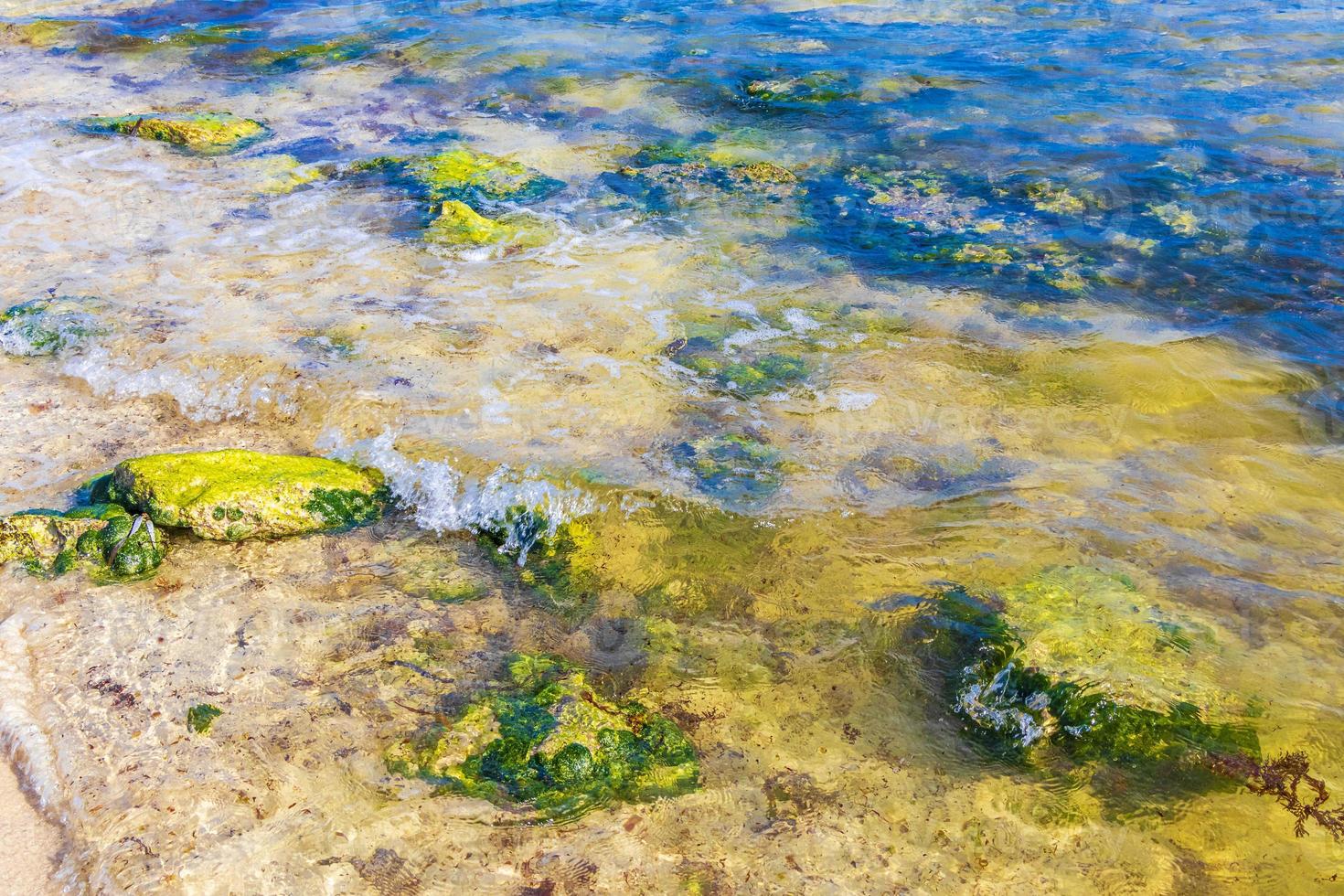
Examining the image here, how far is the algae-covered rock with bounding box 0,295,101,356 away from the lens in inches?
265

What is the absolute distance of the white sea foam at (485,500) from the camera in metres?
5.27

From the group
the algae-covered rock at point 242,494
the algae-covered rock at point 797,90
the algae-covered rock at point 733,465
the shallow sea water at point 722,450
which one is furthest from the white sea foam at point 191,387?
the algae-covered rock at point 797,90

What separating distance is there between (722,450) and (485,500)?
5.13 feet

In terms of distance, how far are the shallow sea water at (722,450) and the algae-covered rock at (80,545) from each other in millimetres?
139

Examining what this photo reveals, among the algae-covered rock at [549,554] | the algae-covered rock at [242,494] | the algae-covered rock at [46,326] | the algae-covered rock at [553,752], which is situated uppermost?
the algae-covered rock at [46,326]

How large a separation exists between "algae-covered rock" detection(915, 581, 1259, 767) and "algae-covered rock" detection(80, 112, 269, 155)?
990cm

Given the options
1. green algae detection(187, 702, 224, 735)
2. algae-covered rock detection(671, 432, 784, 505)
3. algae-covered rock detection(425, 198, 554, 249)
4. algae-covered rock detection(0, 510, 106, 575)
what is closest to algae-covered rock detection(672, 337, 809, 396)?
algae-covered rock detection(671, 432, 784, 505)

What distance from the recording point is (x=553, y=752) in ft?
12.9

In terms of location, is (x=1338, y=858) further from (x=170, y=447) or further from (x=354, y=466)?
(x=170, y=447)

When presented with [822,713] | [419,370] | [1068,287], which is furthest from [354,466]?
[1068,287]

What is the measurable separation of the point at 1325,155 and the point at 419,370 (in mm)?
9665

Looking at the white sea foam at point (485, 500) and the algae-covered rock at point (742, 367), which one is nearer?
the white sea foam at point (485, 500)

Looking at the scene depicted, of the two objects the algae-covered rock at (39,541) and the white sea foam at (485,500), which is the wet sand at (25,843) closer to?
the algae-covered rock at (39,541)

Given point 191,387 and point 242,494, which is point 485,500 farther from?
point 191,387
